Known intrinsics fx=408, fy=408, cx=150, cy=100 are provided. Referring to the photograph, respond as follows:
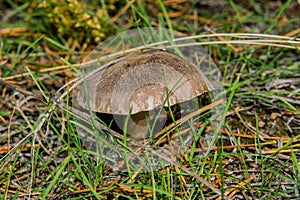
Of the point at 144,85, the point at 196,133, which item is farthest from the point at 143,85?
the point at 196,133

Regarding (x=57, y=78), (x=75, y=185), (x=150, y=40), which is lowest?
(x=75, y=185)

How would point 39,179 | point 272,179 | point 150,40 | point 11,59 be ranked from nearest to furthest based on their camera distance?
1. point 272,179
2. point 39,179
3. point 150,40
4. point 11,59

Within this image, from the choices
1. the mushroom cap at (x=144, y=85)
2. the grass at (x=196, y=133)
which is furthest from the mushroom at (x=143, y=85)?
the grass at (x=196, y=133)

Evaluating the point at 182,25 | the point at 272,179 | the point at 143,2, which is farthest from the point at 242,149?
the point at 143,2

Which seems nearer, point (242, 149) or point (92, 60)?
point (242, 149)

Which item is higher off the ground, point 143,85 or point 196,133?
point 143,85

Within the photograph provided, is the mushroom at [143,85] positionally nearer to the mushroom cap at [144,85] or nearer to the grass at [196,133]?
the mushroom cap at [144,85]

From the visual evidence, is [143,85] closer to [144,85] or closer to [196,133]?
[144,85]

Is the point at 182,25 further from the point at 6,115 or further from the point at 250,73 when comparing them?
the point at 6,115

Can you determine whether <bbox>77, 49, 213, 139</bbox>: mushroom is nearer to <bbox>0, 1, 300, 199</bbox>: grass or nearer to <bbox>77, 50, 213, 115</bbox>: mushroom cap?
<bbox>77, 50, 213, 115</bbox>: mushroom cap
